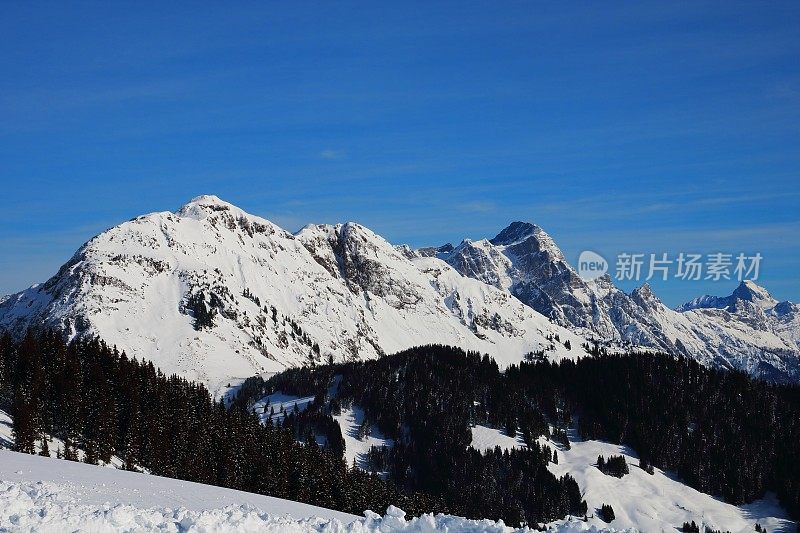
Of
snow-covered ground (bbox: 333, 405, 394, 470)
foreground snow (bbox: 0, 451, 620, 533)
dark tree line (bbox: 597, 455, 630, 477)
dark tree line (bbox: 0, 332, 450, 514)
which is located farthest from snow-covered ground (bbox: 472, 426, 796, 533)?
foreground snow (bbox: 0, 451, 620, 533)

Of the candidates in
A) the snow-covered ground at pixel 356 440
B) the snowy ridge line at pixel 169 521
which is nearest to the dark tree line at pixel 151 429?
the snowy ridge line at pixel 169 521

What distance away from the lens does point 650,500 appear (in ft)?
581

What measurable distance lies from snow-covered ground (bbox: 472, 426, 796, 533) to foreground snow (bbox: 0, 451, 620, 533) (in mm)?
138761

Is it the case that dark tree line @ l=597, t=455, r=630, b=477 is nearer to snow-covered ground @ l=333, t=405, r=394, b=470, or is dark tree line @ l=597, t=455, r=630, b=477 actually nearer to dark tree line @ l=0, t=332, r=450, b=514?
snow-covered ground @ l=333, t=405, r=394, b=470

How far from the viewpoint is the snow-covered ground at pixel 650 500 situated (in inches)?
6693

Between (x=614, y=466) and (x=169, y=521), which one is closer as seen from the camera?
(x=169, y=521)

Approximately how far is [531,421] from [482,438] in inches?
566

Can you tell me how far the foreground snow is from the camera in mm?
29312

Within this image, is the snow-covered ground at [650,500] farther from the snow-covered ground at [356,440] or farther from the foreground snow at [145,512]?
the foreground snow at [145,512]

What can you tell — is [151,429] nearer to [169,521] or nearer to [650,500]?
[169,521]

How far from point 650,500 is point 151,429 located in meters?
129

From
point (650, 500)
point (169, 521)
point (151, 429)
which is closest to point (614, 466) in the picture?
point (650, 500)

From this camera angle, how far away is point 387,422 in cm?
19712

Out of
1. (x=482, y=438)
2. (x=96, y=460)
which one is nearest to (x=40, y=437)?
(x=96, y=460)
